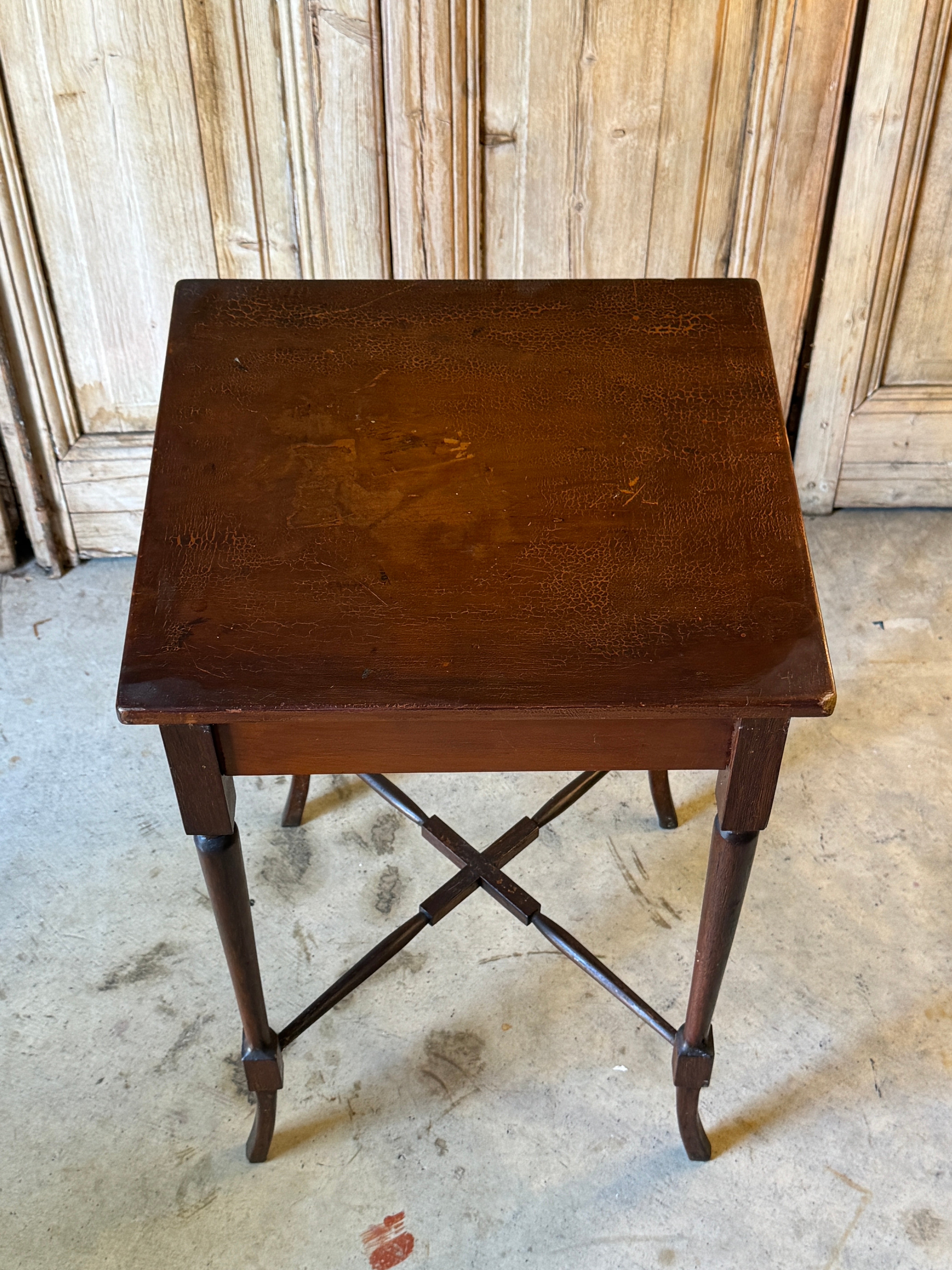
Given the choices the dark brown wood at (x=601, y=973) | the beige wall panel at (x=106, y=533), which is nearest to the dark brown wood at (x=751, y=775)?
the dark brown wood at (x=601, y=973)

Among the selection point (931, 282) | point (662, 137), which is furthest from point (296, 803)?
point (931, 282)

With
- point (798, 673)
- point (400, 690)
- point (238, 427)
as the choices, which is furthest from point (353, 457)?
point (798, 673)

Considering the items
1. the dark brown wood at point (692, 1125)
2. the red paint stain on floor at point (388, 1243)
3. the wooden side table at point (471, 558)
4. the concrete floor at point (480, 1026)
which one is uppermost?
the wooden side table at point (471, 558)

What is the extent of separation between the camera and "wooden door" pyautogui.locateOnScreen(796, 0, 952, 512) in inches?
93.9

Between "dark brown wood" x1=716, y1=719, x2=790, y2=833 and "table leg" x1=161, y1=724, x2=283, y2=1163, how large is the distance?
22.3 inches

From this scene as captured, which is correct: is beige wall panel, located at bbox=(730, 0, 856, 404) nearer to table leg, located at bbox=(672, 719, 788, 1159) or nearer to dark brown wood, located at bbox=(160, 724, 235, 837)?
table leg, located at bbox=(672, 719, 788, 1159)

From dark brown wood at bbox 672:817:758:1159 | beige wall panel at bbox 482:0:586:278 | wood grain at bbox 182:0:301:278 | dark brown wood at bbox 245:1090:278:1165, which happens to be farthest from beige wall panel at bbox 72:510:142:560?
dark brown wood at bbox 672:817:758:1159

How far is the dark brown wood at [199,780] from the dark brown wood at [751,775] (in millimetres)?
563

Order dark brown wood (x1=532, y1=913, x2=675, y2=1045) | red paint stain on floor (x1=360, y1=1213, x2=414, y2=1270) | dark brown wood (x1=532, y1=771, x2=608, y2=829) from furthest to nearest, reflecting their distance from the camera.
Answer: dark brown wood (x1=532, y1=771, x2=608, y2=829), dark brown wood (x1=532, y1=913, x2=675, y2=1045), red paint stain on floor (x1=360, y1=1213, x2=414, y2=1270)

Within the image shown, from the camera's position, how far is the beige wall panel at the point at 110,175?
2225 millimetres

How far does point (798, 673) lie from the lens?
1.18 m

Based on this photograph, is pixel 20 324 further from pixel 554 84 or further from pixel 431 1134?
pixel 431 1134

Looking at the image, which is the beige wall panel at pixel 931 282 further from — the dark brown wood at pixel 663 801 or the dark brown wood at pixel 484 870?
the dark brown wood at pixel 484 870

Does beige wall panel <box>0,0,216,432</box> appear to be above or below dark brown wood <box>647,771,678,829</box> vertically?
above
